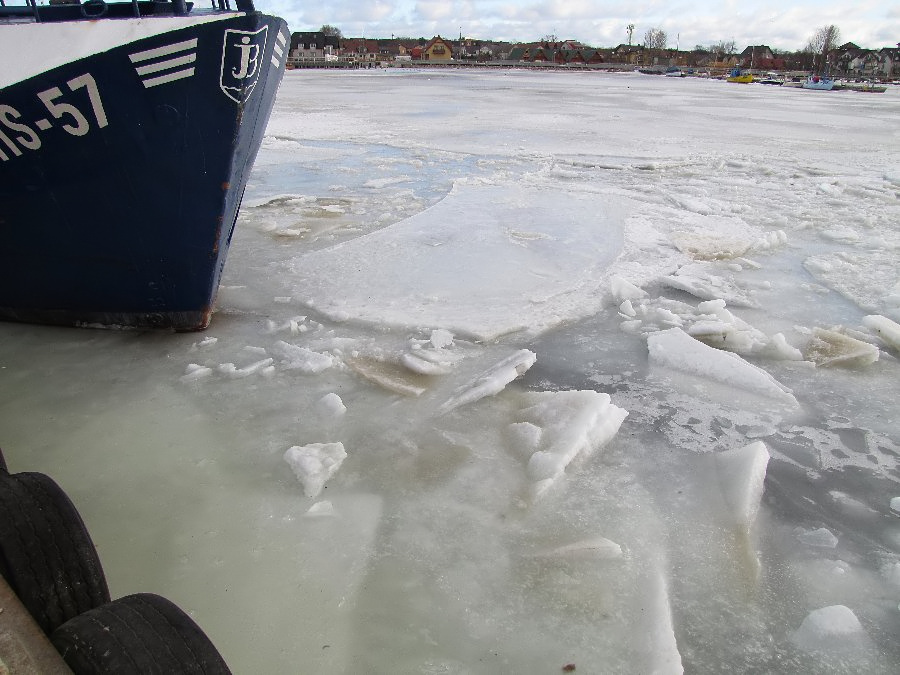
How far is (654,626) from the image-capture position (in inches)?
60.7

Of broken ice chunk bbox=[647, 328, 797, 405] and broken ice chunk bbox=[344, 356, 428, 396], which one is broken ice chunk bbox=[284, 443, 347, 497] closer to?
broken ice chunk bbox=[344, 356, 428, 396]

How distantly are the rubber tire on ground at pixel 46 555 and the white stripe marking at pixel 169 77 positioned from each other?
1.99 metres

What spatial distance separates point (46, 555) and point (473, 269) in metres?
3.14

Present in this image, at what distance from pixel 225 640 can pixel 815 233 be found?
5682mm

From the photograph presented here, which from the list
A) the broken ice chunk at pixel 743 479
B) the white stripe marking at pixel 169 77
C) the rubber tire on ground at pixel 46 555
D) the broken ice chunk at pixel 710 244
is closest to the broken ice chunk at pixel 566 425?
the broken ice chunk at pixel 743 479

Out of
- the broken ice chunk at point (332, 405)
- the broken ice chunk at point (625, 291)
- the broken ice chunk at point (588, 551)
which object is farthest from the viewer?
the broken ice chunk at point (625, 291)

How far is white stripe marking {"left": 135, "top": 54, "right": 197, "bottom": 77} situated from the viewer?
8.68ft

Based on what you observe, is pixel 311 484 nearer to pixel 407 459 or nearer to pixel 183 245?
pixel 407 459

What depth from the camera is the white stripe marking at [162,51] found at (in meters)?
2.61

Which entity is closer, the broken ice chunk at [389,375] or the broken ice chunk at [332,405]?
the broken ice chunk at [332,405]

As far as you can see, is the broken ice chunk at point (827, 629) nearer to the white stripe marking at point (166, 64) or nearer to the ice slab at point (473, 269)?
the ice slab at point (473, 269)

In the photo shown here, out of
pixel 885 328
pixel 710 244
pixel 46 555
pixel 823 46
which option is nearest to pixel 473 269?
pixel 710 244

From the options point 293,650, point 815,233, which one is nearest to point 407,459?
point 293,650

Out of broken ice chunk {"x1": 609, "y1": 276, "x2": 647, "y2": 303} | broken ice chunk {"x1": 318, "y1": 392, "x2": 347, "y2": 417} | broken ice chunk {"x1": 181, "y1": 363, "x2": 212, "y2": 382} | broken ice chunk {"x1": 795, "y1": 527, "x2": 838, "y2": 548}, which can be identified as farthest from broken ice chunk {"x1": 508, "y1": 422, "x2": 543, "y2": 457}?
broken ice chunk {"x1": 609, "y1": 276, "x2": 647, "y2": 303}
